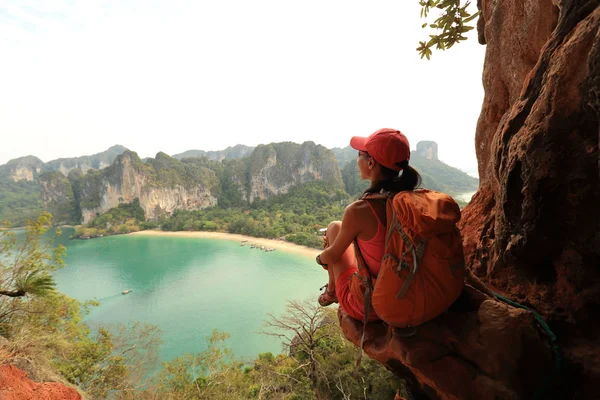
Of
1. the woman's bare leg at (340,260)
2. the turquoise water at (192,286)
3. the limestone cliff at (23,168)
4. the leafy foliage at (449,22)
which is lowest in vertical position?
the turquoise water at (192,286)

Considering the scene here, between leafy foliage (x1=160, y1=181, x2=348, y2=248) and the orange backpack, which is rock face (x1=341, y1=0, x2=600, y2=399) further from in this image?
leafy foliage (x1=160, y1=181, x2=348, y2=248)

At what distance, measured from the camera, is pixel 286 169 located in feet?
148

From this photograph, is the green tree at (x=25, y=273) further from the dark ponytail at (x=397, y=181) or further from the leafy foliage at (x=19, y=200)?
the leafy foliage at (x=19, y=200)

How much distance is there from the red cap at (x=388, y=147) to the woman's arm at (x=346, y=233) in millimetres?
234

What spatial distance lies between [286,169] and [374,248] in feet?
145

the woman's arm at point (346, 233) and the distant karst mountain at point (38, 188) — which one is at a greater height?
the woman's arm at point (346, 233)

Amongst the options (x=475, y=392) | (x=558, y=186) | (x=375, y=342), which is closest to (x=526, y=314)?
(x=475, y=392)

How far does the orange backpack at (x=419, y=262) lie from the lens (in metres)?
1.02

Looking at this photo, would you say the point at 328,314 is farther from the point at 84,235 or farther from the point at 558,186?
the point at 84,235

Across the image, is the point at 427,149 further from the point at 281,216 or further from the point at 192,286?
the point at 192,286

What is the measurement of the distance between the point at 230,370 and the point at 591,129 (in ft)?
27.4

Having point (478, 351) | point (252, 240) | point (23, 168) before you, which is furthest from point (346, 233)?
point (23, 168)

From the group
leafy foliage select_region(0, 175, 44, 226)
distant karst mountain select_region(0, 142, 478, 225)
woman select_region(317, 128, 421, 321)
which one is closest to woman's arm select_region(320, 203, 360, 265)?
woman select_region(317, 128, 421, 321)

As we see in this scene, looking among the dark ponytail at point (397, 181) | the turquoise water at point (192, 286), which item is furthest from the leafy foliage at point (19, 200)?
the dark ponytail at point (397, 181)
